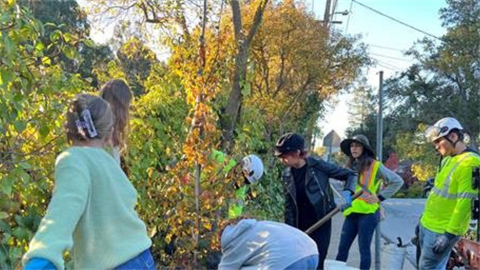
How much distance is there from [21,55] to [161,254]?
87.8 inches

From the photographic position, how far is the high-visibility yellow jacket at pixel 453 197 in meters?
4.78

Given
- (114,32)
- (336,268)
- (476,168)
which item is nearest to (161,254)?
(336,268)

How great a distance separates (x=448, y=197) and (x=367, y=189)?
144 centimetres

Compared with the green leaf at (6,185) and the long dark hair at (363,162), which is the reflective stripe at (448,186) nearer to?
the long dark hair at (363,162)

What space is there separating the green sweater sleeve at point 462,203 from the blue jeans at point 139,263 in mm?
3259

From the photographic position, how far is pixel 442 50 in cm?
3575

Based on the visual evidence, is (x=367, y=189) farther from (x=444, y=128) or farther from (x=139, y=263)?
(x=139, y=263)

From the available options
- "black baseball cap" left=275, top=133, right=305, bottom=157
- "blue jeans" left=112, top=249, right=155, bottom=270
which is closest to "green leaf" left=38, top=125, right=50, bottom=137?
"blue jeans" left=112, top=249, right=155, bottom=270

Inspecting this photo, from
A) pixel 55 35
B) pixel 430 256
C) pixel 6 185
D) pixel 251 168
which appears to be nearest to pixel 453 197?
pixel 430 256

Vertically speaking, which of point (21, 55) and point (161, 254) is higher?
point (21, 55)

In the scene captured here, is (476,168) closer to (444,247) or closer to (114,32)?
(444,247)

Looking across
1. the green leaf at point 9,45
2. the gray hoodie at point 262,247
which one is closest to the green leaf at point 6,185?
the green leaf at point 9,45

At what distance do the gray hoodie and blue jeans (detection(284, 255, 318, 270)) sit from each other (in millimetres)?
14

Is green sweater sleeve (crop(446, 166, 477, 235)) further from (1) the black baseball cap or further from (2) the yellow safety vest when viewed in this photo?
(2) the yellow safety vest
